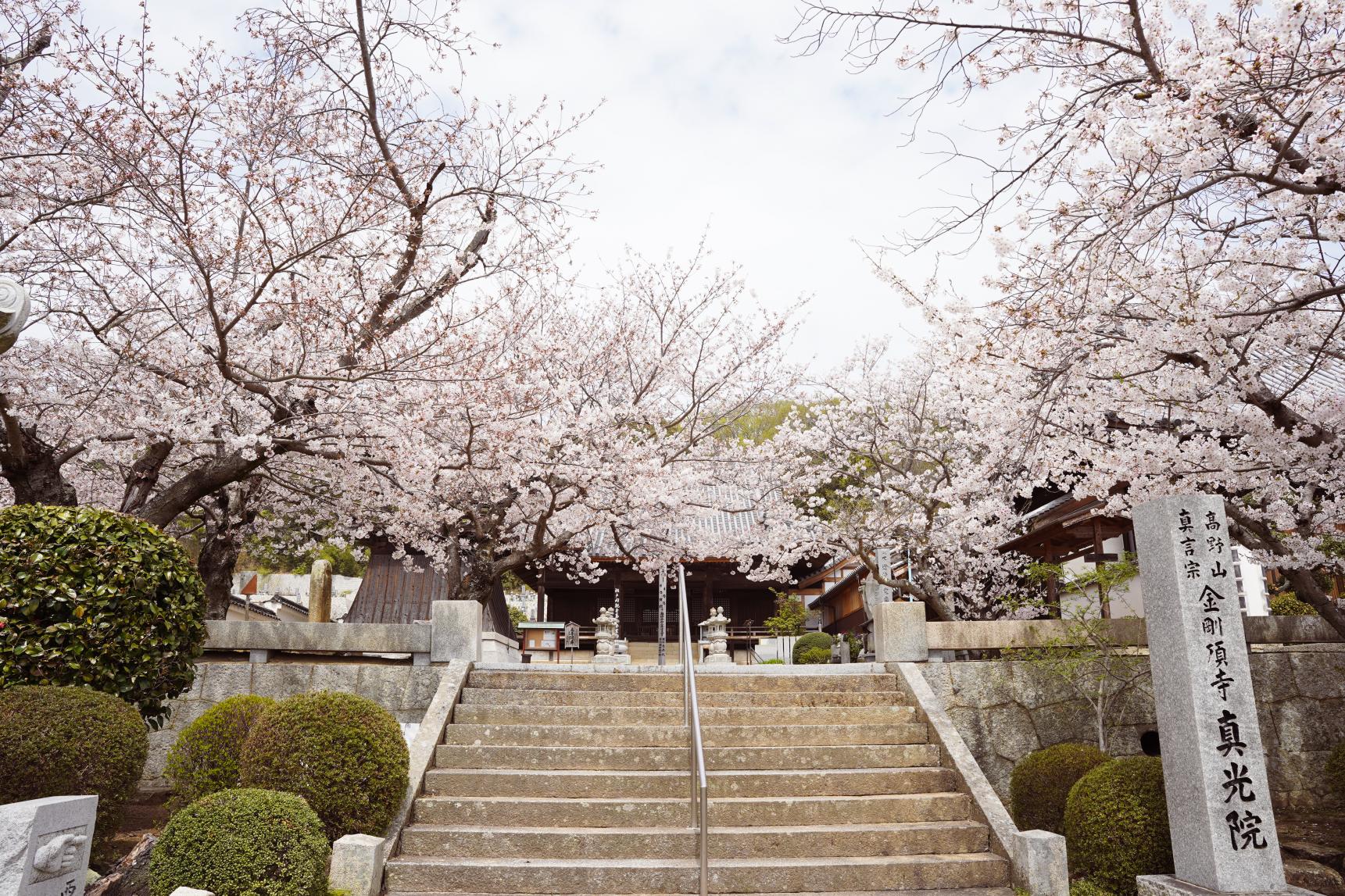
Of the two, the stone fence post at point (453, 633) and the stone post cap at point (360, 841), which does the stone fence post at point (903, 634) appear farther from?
the stone post cap at point (360, 841)

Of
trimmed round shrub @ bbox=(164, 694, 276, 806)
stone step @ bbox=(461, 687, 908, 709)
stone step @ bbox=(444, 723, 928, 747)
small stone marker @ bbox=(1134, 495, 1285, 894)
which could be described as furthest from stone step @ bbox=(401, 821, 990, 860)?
stone step @ bbox=(461, 687, 908, 709)

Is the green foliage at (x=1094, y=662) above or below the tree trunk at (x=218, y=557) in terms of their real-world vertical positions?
below

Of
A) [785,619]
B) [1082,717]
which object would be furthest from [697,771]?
[785,619]

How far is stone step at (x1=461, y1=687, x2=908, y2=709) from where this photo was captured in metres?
7.42

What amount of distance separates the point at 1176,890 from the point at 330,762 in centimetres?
516

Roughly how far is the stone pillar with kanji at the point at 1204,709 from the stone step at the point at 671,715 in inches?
88.2

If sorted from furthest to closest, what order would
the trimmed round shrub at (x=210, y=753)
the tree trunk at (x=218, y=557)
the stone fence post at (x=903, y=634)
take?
1. the tree trunk at (x=218, y=557)
2. the stone fence post at (x=903, y=634)
3. the trimmed round shrub at (x=210, y=753)

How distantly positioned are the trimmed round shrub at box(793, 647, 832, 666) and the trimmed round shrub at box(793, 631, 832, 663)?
4cm

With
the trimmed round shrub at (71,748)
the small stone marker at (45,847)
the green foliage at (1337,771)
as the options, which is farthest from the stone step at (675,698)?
the small stone marker at (45,847)

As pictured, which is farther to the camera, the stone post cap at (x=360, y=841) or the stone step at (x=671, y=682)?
the stone step at (x=671, y=682)

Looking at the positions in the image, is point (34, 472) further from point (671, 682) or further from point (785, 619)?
→ point (785, 619)

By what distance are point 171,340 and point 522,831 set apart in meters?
6.67

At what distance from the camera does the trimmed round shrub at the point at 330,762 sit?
531 cm

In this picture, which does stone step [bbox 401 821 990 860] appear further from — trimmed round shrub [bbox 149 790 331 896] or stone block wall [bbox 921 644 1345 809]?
stone block wall [bbox 921 644 1345 809]
